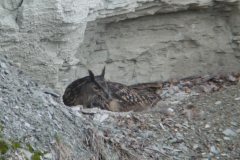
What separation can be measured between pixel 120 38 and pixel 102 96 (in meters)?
1.36

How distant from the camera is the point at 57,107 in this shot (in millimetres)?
3123

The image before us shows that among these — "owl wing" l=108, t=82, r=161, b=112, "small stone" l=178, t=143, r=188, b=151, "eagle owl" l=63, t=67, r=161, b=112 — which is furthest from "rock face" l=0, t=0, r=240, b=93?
"small stone" l=178, t=143, r=188, b=151

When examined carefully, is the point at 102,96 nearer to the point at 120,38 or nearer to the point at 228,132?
the point at 120,38

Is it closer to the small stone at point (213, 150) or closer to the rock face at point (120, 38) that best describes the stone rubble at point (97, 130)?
the small stone at point (213, 150)

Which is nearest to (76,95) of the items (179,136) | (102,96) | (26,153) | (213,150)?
(102,96)

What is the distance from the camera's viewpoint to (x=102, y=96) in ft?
15.5

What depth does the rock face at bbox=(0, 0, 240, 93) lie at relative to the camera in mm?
3271

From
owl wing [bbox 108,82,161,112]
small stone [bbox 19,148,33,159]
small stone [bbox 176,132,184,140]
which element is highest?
small stone [bbox 19,148,33,159]

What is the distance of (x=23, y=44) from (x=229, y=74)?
4.55 metres

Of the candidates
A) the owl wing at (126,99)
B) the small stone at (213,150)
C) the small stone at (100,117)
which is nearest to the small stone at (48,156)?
the small stone at (100,117)

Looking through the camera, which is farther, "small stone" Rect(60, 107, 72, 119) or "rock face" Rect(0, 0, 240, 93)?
"rock face" Rect(0, 0, 240, 93)

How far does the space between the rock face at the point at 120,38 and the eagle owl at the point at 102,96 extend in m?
0.44

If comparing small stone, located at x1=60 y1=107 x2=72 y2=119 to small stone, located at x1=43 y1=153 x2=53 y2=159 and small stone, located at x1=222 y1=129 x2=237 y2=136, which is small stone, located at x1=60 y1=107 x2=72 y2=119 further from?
small stone, located at x1=222 y1=129 x2=237 y2=136

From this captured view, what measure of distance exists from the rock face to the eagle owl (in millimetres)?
438
